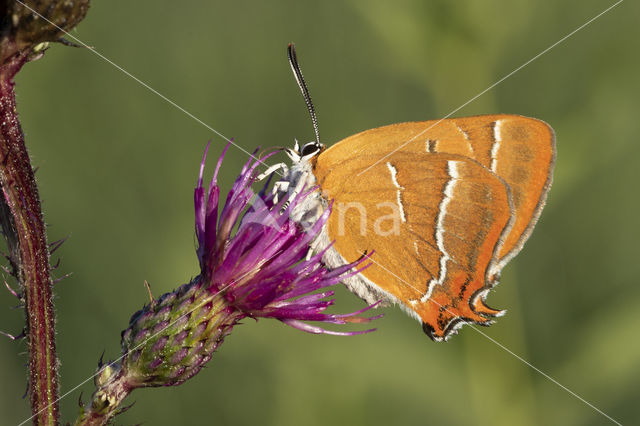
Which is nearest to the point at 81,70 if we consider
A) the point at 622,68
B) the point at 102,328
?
the point at 102,328

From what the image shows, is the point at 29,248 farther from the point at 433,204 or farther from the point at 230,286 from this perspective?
the point at 433,204

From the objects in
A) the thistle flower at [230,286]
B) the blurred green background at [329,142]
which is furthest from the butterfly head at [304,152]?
the blurred green background at [329,142]

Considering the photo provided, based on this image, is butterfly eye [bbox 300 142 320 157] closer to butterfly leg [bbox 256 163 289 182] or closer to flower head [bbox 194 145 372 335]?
butterfly leg [bbox 256 163 289 182]

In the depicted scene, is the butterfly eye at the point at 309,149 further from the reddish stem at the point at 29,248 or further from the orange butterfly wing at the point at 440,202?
the reddish stem at the point at 29,248

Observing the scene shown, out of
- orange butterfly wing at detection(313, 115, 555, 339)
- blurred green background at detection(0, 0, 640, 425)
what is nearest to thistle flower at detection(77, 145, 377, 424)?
orange butterfly wing at detection(313, 115, 555, 339)

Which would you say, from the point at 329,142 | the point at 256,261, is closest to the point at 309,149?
the point at 256,261

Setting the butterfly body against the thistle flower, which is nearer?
the thistle flower

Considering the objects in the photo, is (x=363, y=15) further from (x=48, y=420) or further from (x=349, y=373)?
(x=48, y=420)
